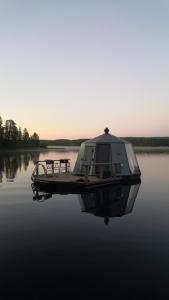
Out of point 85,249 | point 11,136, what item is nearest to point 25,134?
point 11,136

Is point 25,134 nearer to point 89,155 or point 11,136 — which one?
point 11,136

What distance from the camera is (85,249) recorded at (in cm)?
1052

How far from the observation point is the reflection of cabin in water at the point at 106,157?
28031 millimetres

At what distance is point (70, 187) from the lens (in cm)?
2336

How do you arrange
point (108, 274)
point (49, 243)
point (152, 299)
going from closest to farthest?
point (152, 299)
point (108, 274)
point (49, 243)

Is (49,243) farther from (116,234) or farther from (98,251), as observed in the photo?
(116,234)

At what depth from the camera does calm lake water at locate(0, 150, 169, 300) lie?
7.64 metres

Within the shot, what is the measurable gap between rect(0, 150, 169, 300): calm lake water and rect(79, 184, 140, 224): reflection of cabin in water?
5 cm

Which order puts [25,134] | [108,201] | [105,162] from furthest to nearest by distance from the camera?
[25,134] → [105,162] → [108,201]

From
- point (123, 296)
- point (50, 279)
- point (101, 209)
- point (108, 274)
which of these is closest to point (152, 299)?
point (123, 296)

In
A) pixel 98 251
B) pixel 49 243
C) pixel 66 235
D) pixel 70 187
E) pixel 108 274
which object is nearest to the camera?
pixel 108 274

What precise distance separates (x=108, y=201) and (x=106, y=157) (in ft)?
32.2

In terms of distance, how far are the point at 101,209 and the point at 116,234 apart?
4793 mm

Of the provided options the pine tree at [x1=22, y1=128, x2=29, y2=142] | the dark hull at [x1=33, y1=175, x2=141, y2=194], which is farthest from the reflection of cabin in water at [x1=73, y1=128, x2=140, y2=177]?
the pine tree at [x1=22, y1=128, x2=29, y2=142]
